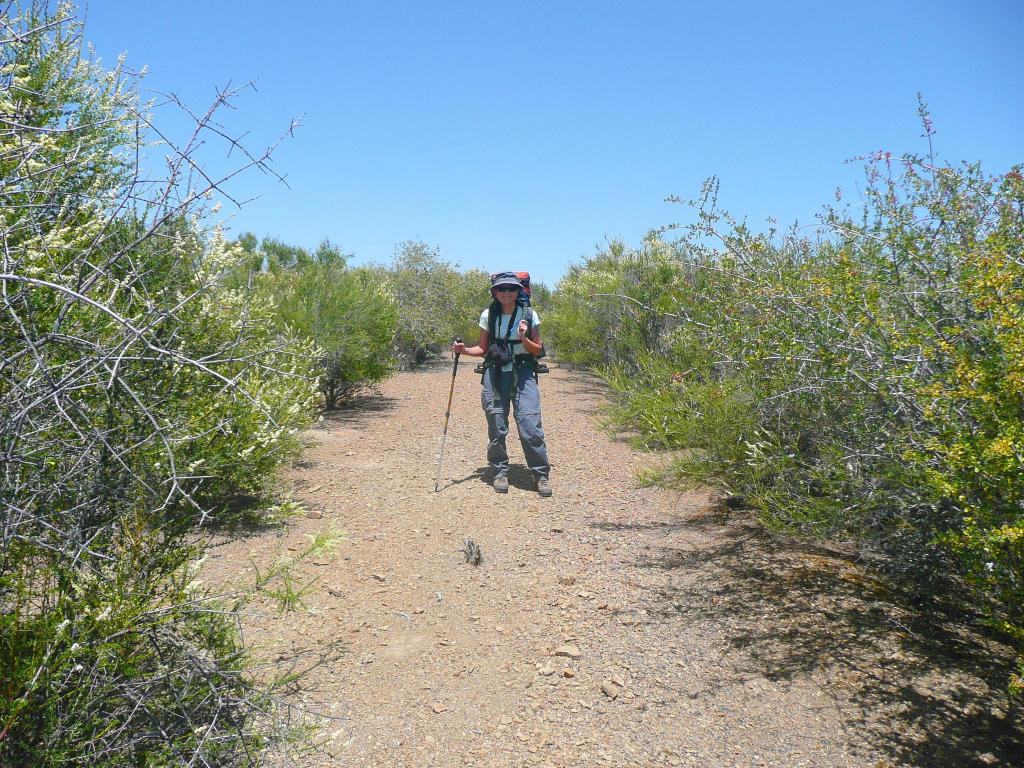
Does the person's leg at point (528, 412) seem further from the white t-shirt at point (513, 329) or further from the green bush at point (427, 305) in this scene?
the green bush at point (427, 305)

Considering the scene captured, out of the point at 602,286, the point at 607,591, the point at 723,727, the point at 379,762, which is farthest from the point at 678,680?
the point at 602,286

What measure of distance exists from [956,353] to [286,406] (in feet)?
15.5

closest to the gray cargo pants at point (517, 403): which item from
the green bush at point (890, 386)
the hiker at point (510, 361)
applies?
the hiker at point (510, 361)

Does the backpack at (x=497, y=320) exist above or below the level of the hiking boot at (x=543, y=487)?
above

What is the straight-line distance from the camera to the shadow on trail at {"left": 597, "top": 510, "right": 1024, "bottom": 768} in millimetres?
2898

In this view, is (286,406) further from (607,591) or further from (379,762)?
(379,762)

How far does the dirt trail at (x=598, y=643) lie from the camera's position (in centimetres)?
303

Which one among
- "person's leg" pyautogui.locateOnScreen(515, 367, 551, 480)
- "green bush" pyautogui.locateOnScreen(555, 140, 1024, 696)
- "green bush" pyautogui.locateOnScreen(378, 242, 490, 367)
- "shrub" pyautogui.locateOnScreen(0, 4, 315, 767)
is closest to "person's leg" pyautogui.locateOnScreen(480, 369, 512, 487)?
"person's leg" pyautogui.locateOnScreen(515, 367, 551, 480)

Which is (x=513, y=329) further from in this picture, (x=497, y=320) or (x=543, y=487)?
(x=543, y=487)

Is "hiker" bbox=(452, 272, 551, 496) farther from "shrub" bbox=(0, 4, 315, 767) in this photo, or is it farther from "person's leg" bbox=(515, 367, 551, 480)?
"shrub" bbox=(0, 4, 315, 767)

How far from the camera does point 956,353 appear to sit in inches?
110

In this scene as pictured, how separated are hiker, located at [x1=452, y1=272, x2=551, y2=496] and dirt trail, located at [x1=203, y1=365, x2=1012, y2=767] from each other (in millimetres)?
681

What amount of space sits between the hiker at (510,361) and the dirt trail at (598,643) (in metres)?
0.68

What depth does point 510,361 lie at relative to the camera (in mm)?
6355
